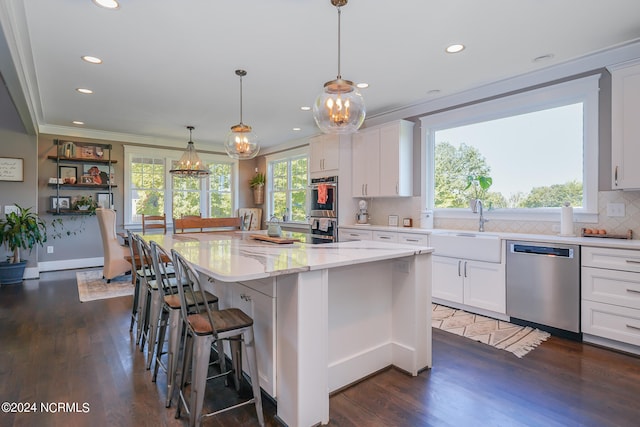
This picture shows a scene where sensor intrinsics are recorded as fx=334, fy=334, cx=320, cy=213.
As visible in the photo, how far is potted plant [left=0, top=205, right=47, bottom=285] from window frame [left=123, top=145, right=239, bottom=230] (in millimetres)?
1514

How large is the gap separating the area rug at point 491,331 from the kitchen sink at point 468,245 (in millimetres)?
626

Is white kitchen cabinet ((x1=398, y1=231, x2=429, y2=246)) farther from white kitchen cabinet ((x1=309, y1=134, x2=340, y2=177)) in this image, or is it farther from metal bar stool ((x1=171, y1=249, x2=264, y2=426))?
metal bar stool ((x1=171, y1=249, x2=264, y2=426))

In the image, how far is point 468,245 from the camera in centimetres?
356

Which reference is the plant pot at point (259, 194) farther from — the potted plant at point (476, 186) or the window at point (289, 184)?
the potted plant at point (476, 186)

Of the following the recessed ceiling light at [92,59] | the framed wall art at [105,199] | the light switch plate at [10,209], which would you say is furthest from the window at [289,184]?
the light switch plate at [10,209]

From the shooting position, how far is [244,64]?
331cm

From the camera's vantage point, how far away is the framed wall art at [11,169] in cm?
514

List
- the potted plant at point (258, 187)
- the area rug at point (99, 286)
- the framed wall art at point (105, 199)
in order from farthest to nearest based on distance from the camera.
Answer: the potted plant at point (258, 187), the framed wall art at point (105, 199), the area rug at point (99, 286)

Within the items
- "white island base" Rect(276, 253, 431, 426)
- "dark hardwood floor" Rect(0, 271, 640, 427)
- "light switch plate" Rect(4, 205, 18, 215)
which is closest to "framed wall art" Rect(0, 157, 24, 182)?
"light switch plate" Rect(4, 205, 18, 215)

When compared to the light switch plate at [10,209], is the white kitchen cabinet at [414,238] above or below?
below

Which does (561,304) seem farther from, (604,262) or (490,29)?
(490,29)

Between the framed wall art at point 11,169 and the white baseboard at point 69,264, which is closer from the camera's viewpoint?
the framed wall art at point 11,169

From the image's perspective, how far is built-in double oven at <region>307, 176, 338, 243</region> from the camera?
5.21 metres

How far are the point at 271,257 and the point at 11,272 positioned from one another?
17.3 feet
